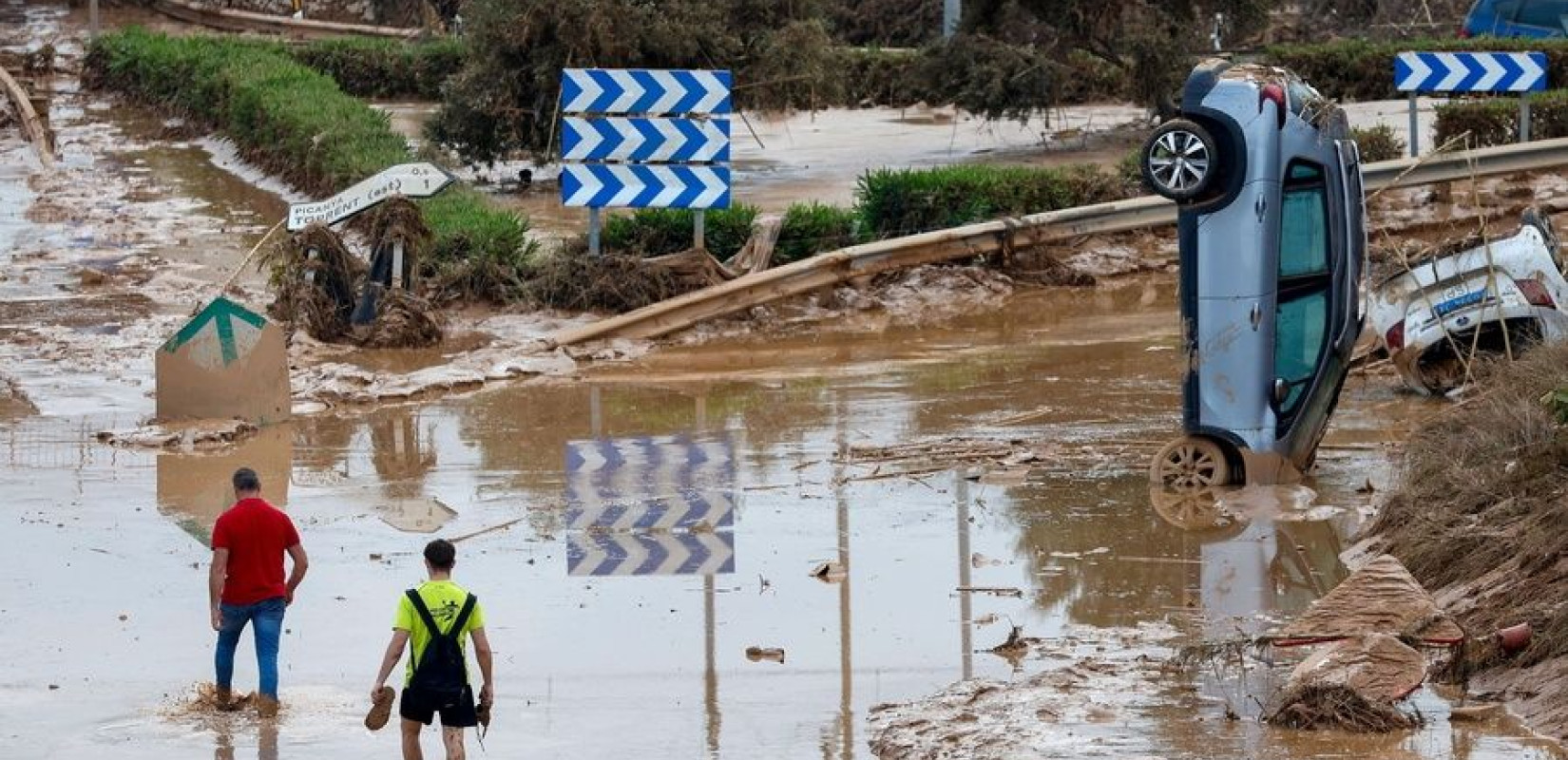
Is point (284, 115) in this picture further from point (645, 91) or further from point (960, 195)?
point (645, 91)

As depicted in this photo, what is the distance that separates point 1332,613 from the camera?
35.9ft

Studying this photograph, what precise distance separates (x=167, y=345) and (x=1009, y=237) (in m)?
8.75

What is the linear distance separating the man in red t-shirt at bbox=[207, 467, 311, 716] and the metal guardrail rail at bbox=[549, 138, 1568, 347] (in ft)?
30.0

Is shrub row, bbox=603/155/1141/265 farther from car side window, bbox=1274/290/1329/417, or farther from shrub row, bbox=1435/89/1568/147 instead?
car side window, bbox=1274/290/1329/417

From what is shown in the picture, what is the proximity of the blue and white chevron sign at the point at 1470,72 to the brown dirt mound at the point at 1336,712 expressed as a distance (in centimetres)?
1666

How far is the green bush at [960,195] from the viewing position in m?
23.4

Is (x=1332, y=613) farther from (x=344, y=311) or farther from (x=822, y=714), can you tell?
(x=344, y=311)

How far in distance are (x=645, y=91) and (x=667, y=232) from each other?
163cm

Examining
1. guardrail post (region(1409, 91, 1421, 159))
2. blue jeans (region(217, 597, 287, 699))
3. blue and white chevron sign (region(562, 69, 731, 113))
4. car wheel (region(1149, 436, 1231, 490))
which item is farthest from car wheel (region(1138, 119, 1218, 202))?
guardrail post (region(1409, 91, 1421, 159))

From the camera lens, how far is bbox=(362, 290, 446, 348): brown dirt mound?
2019 cm

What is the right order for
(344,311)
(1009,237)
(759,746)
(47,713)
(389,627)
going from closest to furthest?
(759,746) → (47,713) → (389,627) → (344,311) → (1009,237)

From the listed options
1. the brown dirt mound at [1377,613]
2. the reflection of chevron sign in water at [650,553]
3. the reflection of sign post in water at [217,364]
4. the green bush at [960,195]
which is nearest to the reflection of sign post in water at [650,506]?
the reflection of chevron sign in water at [650,553]

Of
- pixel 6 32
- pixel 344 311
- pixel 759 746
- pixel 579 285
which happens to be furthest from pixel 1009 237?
pixel 6 32

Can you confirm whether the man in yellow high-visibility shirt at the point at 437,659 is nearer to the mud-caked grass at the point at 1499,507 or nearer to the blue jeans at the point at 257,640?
the blue jeans at the point at 257,640
